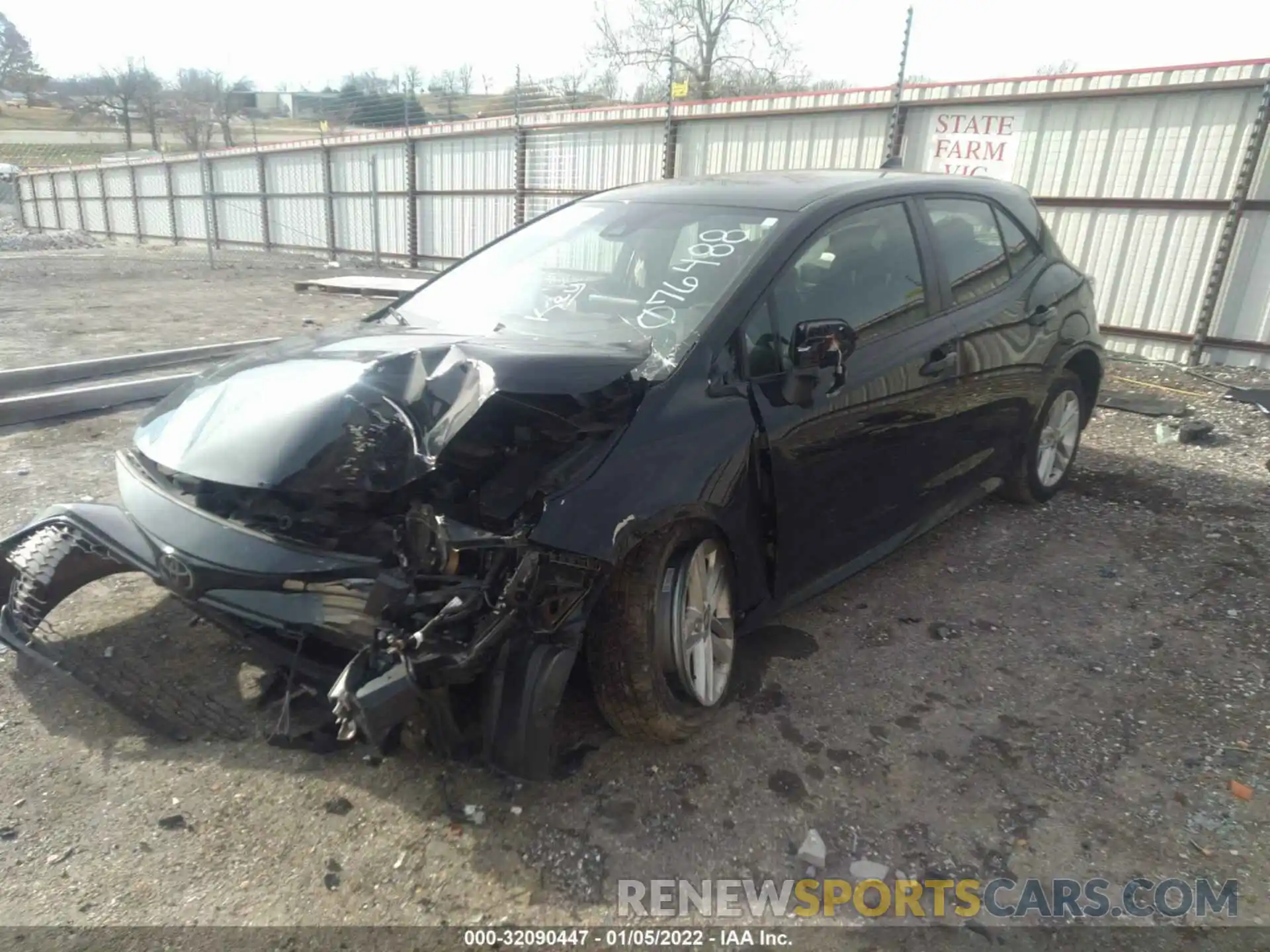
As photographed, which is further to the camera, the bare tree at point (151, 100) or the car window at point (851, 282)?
the bare tree at point (151, 100)

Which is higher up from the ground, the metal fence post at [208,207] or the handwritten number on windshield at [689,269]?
the handwritten number on windshield at [689,269]

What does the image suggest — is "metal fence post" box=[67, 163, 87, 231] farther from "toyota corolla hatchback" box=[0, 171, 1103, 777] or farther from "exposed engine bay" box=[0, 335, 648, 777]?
"exposed engine bay" box=[0, 335, 648, 777]

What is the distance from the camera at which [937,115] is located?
9945mm

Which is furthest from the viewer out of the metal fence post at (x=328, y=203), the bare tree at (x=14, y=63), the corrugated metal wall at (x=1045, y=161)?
the bare tree at (x=14, y=63)

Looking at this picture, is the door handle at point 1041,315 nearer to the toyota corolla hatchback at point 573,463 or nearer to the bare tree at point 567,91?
the toyota corolla hatchback at point 573,463

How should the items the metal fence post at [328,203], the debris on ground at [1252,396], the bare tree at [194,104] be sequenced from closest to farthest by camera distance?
the debris on ground at [1252,396]
the metal fence post at [328,203]
the bare tree at [194,104]

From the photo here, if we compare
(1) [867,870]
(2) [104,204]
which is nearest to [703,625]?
(1) [867,870]

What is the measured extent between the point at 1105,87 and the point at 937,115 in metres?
1.81

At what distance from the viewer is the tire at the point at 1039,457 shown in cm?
433

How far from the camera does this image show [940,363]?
11.2 feet

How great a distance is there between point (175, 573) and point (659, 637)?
1.39 metres

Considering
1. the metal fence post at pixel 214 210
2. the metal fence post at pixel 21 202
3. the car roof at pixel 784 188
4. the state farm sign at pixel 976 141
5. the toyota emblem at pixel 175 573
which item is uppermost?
the state farm sign at pixel 976 141

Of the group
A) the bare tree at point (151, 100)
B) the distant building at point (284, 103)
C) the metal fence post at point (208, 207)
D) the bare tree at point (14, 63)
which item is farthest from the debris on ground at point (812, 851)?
the bare tree at point (14, 63)

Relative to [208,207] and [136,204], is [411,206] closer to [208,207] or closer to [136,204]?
[208,207]
